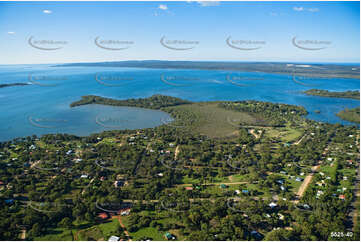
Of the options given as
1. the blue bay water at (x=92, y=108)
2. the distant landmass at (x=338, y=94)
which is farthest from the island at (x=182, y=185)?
the distant landmass at (x=338, y=94)

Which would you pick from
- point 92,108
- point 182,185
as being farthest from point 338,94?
point 92,108

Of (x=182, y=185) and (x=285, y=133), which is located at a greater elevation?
(x=182, y=185)

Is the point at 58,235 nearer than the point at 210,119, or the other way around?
the point at 58,235

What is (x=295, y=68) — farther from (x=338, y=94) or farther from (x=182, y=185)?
(x=182, y=185)

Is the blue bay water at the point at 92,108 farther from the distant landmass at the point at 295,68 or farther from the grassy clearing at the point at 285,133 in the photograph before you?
the distant landmass at the point at 295,68

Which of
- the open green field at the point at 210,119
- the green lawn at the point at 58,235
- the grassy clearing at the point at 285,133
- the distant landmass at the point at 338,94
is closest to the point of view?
the green lawn at the point at 58,235

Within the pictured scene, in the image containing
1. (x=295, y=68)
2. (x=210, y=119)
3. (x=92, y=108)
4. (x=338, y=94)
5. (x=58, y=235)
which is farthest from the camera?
(x=295, y=68)

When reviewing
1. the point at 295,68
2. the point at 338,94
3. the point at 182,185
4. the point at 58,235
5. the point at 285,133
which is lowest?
the point at 295,68

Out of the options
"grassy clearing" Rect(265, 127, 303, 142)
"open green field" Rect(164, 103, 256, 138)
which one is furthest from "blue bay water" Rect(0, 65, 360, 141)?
"grassy clearing" Rect(265, 127, 303, 142)
